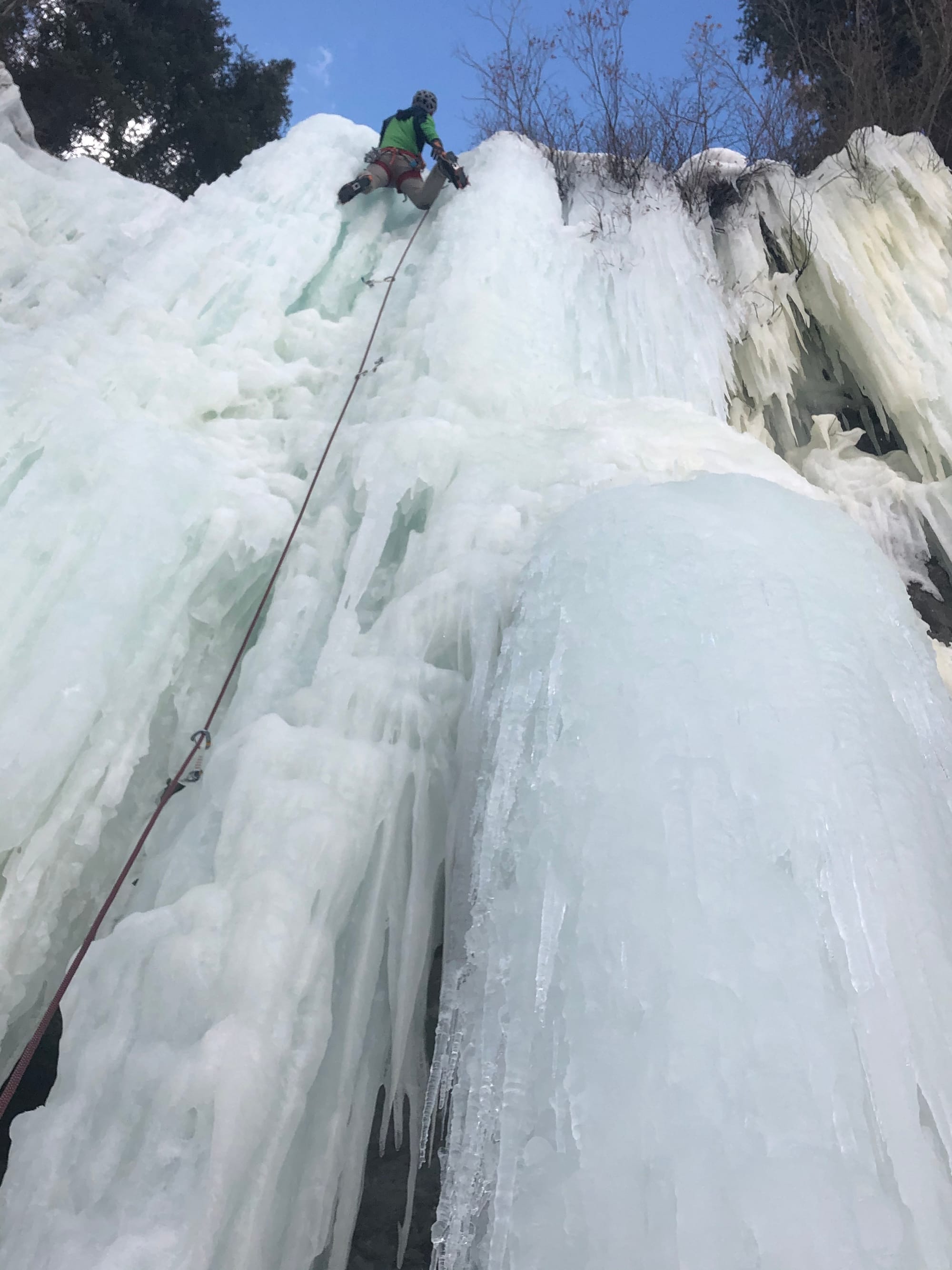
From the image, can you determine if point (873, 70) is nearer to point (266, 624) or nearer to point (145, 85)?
point (266, 624)

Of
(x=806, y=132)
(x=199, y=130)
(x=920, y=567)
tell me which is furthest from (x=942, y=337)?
(x=199, y=130)

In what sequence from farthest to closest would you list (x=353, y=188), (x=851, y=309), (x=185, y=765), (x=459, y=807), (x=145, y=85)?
(x=145, y=85)
(x=353, y=188)
(x=851, y=309)
(x=185, y=765)
(x=459, y=807)

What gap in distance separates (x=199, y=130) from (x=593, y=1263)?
9312 mm

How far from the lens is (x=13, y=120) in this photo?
15.2 feet

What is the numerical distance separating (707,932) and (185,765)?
1.30 m

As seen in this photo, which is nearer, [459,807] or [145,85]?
[459,807]

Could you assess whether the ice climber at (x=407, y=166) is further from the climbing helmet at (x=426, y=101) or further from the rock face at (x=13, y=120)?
the rock face at (x=13, y=120)

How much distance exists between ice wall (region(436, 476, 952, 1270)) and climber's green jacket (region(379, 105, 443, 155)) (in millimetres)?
3643

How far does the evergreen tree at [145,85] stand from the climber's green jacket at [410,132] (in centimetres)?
358

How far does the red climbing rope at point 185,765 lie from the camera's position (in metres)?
1.42

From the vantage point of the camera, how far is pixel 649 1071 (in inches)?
43.5

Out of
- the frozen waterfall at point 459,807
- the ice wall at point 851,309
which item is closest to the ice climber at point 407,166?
the frozen waterfall at point 459,807

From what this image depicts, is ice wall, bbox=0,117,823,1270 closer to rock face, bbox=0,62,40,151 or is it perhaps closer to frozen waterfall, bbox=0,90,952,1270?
frozen waterfall, bbox=0,90,952,1270

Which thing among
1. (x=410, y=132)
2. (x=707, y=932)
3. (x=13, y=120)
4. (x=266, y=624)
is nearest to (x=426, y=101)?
(x=410, y=132)
